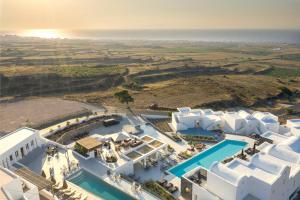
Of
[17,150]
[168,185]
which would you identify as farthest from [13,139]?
[168,185]

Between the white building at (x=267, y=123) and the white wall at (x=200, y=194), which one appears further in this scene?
the white building at (x=267, y=123)

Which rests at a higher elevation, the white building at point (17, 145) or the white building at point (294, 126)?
the white building at point (17, 145)

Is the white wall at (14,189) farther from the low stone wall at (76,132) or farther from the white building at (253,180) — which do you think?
the low stone wall at (76,132)

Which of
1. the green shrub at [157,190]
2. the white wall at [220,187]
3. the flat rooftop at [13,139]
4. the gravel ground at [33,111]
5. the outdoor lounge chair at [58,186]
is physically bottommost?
the green shrub at [157,190]

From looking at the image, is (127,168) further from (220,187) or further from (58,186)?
(220,187)

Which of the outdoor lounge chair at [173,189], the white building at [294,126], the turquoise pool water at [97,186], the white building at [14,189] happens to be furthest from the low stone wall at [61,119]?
Result: the white building at [294,126]

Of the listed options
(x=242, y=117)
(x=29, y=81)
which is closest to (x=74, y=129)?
(x=242, y=117)
